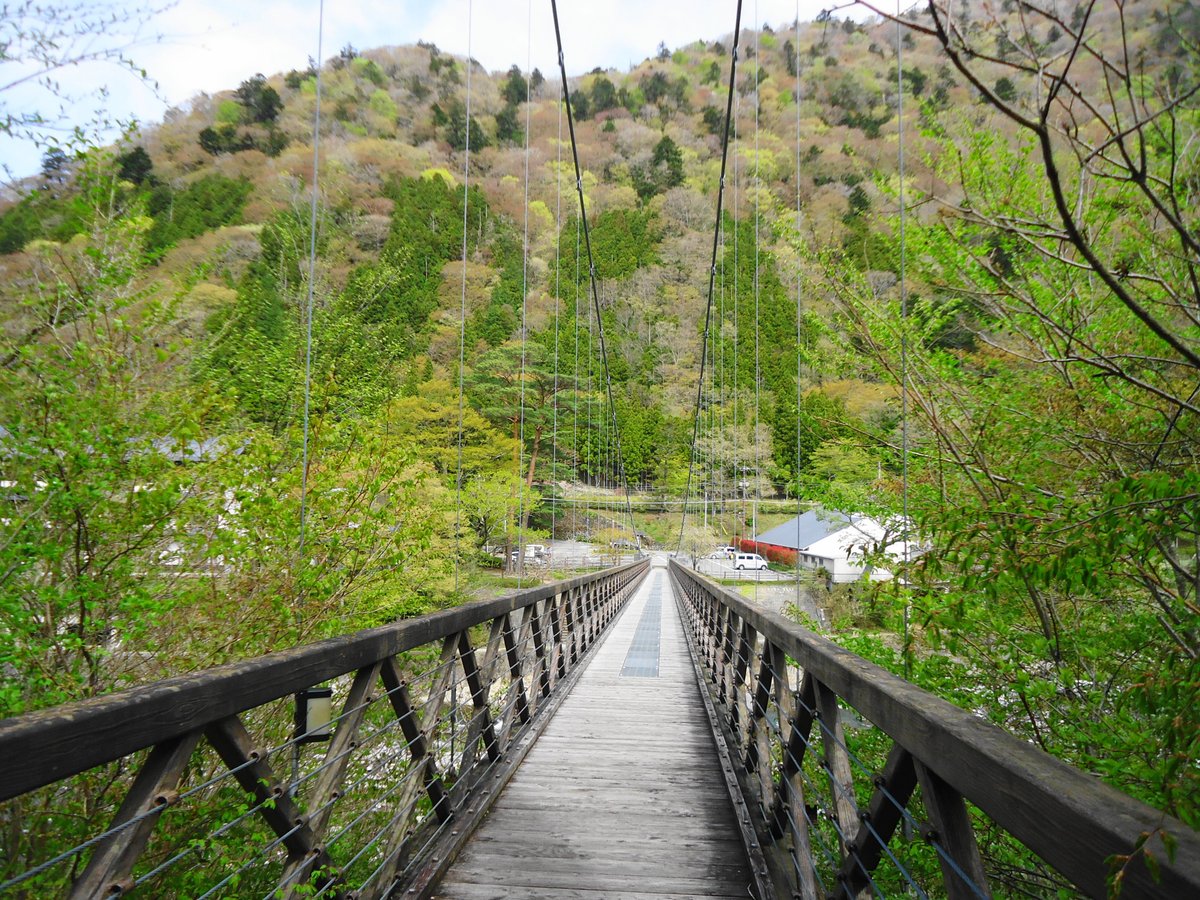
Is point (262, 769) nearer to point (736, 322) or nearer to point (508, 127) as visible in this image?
point (736, 322)

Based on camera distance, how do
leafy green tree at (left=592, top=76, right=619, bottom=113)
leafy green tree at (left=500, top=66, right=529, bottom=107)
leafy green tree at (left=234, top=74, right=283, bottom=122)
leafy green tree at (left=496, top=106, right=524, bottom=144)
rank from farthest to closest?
leafy green tree at (left=592, top=76, right=619, bottom=113)
leafy green tree at (left=500, top=66, right=529, bottom=107)
leafy green tree at (left=496, top=106, right=524, bottom=144)
leafy green tree at (left=234, top=74, right=283, bottom=122)

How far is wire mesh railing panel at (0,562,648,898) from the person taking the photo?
0.79m

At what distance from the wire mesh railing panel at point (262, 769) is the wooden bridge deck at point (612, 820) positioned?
13 cm

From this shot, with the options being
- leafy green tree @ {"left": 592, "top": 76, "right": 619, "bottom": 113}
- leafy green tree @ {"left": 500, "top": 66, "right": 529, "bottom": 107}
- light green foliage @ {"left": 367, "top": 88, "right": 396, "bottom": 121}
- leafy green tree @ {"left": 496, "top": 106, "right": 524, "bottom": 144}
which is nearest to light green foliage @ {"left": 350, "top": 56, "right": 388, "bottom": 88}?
light green foliage @ {"left": 367, "top": 88, "right": 396, "bottom": 121}

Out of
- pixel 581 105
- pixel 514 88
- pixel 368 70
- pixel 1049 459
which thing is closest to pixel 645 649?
pixel 1049 459

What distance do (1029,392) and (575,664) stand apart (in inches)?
145

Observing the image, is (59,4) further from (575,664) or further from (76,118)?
(575,664)

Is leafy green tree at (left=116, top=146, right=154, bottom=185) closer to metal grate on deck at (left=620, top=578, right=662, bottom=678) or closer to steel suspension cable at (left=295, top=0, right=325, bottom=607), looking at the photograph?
steel suspension cable at (left=295, top=0, right=325, bottom=607)

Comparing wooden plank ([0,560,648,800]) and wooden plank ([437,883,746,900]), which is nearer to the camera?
wooden plank ([0,560,648,800])

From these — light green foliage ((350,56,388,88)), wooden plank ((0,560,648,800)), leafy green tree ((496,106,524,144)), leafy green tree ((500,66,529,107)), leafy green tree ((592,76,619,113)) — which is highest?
leafy green tree ((592,76,619,113))

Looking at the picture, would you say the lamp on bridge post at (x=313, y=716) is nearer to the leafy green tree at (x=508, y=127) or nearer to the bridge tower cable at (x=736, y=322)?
the bridge tower cable at (x=736, y=322)

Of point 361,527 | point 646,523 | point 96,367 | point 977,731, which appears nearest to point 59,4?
point 96,367

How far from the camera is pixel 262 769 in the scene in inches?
42.4

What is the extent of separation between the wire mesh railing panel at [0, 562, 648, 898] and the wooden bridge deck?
13cm
